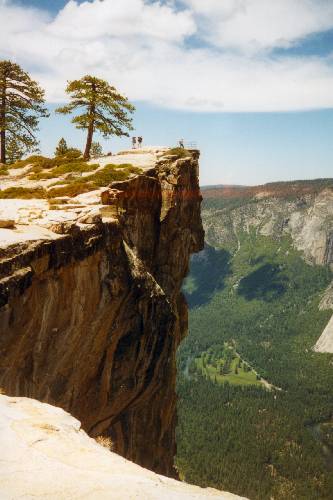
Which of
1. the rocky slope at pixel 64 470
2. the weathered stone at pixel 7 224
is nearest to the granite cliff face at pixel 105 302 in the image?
the weathered stone at pixel 7 224

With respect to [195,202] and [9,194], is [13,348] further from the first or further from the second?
[195,202]

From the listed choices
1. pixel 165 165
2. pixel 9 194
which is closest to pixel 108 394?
pixel 9 194

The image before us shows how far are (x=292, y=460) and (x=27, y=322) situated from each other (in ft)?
548

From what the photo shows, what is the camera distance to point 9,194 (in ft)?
101

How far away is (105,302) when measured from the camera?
25188mm

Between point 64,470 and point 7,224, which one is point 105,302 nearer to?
point 7,224

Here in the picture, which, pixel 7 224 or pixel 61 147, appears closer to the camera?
pixel 7 224

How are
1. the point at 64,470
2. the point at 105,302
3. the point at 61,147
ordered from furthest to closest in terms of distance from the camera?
the point at 61,147, the point at 105,302, the point at 64,470

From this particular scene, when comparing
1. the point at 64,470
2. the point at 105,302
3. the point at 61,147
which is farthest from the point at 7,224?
the point at 61,147

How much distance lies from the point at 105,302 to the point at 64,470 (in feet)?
53.3

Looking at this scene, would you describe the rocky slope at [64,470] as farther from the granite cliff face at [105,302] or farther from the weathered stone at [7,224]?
the weathered stone at [7,224]

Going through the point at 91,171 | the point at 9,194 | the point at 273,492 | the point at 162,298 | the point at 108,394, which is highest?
the point at 91,171

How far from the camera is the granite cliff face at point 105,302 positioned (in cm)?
1914

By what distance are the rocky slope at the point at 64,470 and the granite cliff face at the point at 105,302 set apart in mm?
7477
